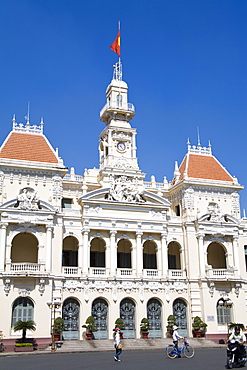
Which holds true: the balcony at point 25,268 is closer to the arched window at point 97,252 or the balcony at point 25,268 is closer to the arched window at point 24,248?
the arched window at point 24,248

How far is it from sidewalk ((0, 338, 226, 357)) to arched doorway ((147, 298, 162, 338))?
1998 millimetres

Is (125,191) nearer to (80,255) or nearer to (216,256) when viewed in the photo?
(80,255)

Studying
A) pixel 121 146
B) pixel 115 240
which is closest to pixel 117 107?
pixel 121 146

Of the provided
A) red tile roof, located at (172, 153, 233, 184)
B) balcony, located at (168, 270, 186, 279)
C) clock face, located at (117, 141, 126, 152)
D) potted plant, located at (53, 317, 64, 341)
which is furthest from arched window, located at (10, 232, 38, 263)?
red tile roof, located at (172, 153, 233, 184)

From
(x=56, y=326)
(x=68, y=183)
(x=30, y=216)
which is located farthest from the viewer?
(x=68, y=183)

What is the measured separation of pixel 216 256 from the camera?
5094 cm

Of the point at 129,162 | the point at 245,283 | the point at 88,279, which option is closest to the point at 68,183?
the point at 129,162

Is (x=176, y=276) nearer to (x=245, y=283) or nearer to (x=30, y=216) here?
(x=245, y=283)

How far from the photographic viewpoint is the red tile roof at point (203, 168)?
167 feet

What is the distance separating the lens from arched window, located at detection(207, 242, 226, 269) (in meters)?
50.6

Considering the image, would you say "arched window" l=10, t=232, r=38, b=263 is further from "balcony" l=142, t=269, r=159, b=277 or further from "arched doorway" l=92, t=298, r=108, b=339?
"balcony" l=142, t=269, r=159, b=277

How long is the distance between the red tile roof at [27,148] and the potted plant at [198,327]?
20505 millimetres

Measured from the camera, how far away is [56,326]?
38.5 meters

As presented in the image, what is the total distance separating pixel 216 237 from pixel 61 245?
54.6 ft
